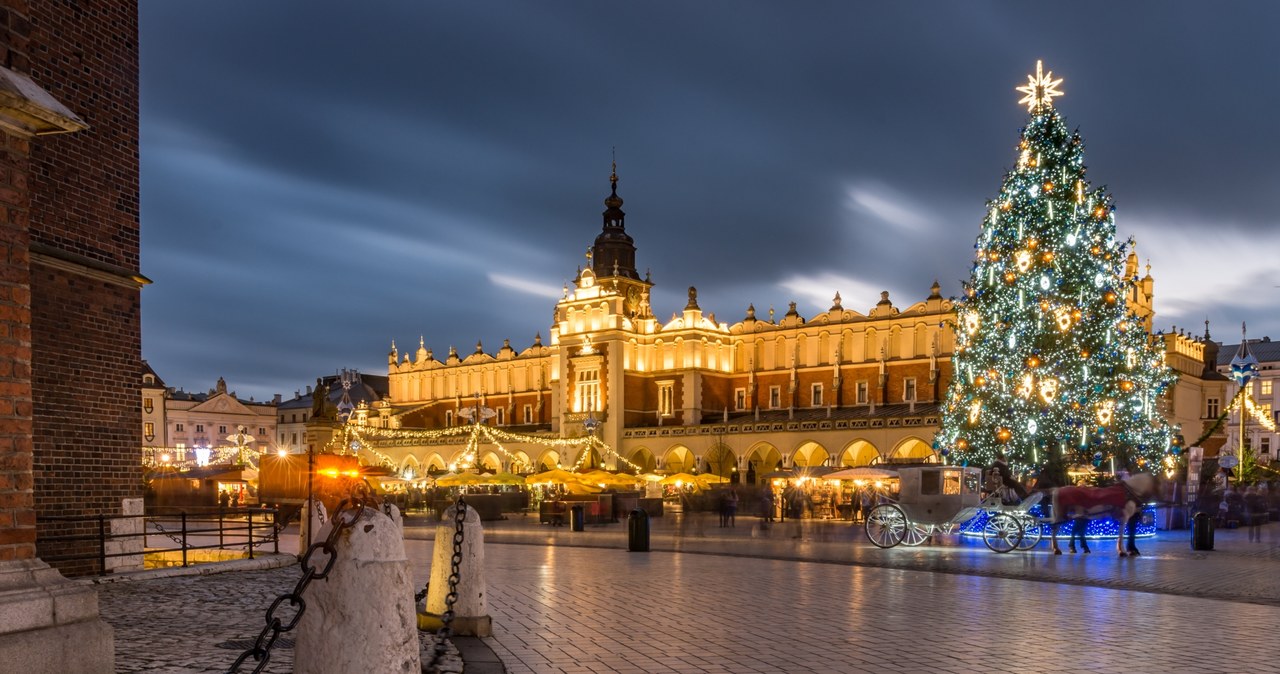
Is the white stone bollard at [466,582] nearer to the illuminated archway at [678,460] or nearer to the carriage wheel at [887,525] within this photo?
the carriage wheel at [887,525]

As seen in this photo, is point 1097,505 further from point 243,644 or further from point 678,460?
point 678,460

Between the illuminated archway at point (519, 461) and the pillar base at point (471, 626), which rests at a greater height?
the pillar base at point (471, 626)

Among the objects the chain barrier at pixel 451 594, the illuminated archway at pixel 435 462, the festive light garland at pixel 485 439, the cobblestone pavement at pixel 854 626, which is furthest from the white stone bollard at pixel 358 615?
the illuminated archway at pixel 435 462

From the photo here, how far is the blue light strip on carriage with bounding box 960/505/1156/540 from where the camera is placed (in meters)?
25.0

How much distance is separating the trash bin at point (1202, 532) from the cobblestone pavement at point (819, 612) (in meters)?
0.62

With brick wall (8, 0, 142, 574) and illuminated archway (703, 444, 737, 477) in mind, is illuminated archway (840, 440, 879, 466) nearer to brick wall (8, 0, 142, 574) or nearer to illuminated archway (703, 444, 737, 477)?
illuminated archway (703, 444, 737, 477)

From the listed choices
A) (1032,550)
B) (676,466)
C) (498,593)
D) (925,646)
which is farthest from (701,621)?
(676,466)

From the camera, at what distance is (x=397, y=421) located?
8431 centimetres

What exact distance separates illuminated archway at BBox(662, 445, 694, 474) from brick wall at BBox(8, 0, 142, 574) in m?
48.4

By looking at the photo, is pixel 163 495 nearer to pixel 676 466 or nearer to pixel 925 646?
pixel 676 466

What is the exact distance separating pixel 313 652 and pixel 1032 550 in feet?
62.0

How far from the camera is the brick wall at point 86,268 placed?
13688 mm

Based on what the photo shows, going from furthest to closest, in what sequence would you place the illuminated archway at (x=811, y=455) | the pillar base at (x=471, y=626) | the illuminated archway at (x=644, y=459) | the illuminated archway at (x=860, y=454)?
the illuminated archway at (x=644, y=459), the illuminated archway at (x=811, y=455), the illuminated archway at (x=860, y=454), the pillar base at (x=471, y=626)

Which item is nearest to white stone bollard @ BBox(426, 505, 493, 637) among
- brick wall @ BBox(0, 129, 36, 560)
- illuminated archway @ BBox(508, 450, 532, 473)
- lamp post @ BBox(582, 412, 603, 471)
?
brick wall @ BBox(0, 129, 36, 560)
